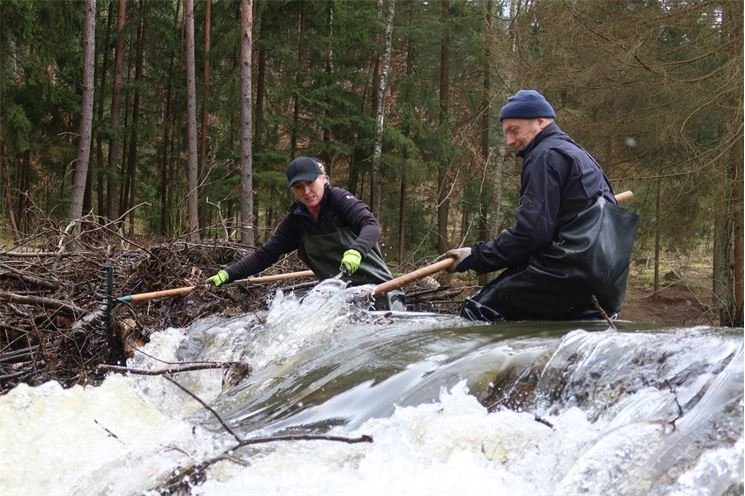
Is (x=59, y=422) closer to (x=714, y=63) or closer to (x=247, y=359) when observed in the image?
(x=247, y=359)

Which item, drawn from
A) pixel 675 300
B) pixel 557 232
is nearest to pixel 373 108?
pixel 675 300

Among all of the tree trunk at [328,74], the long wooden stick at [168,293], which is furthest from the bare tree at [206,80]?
the long wooden stick at [168,293]

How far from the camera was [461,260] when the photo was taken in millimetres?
4301

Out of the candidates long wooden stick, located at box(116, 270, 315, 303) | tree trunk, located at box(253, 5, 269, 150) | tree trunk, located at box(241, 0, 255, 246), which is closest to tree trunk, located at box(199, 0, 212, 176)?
tree trunk, located at box(253, 5, 269, 150)

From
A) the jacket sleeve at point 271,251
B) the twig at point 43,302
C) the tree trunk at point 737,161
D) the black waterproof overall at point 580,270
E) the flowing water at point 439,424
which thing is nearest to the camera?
the flowing water at point 439,424

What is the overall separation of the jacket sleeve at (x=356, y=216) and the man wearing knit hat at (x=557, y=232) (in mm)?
1157

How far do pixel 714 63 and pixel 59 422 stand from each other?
374 inches

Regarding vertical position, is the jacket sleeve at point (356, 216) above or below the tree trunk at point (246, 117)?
below

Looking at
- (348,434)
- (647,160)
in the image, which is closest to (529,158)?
(348,434)

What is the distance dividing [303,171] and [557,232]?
1.94 meters

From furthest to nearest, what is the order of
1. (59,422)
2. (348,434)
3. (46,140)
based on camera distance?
(46,140) < (59,422) < (348,434)

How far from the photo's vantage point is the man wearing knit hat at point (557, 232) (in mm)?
3709

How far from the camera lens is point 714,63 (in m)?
9.48

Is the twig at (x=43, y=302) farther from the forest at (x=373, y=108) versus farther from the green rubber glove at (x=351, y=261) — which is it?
the green rubber glove at (x=351, y=261)
